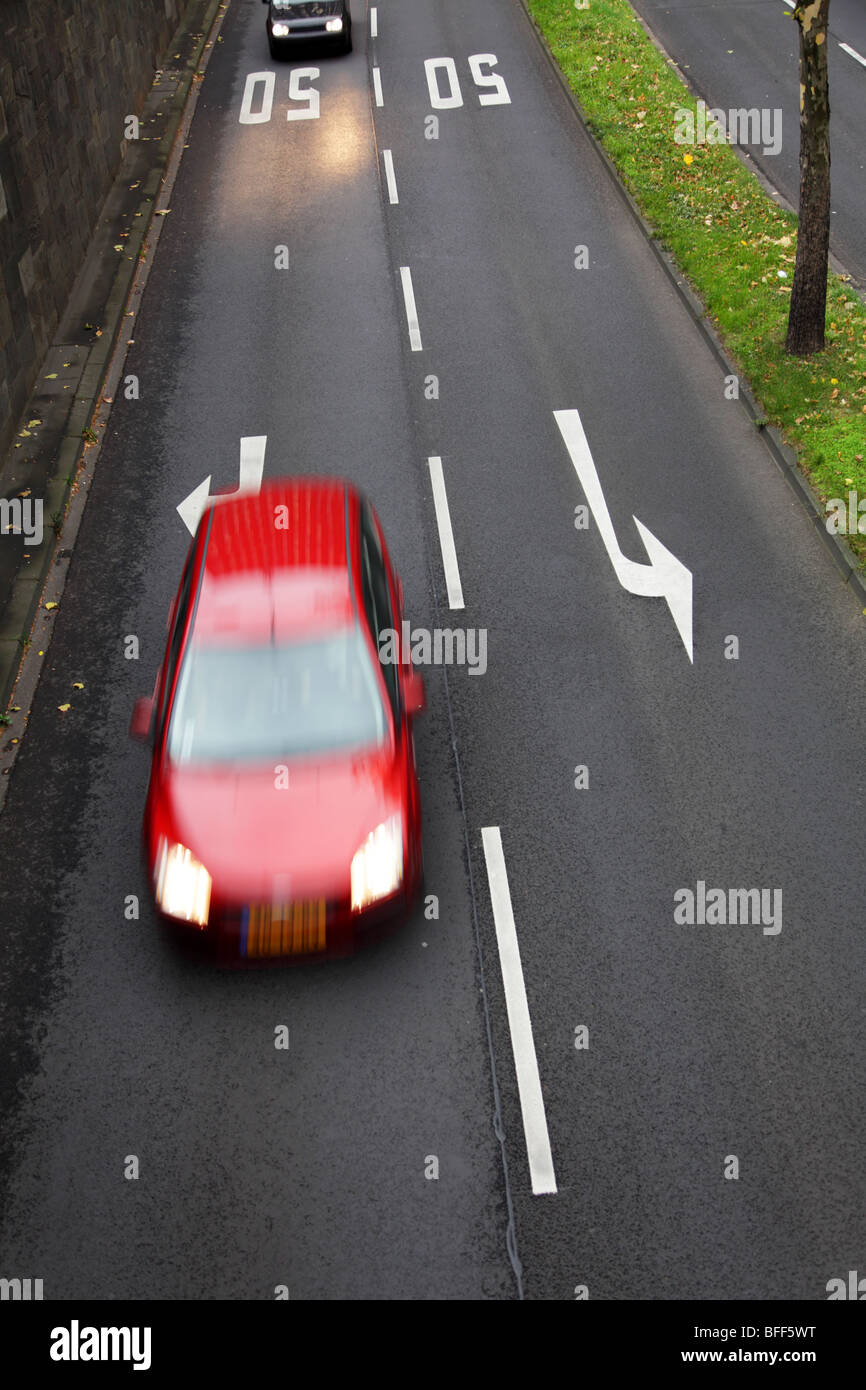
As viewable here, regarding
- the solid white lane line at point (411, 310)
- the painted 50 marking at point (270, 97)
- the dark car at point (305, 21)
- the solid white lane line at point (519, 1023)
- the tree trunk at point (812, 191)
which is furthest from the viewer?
the dark car at point (305, 21)

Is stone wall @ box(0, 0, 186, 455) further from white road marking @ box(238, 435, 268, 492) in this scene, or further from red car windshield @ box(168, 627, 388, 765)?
red car windshield @ box(168, 627, 388, 765)

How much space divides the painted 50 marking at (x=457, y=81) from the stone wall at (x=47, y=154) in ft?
19.4

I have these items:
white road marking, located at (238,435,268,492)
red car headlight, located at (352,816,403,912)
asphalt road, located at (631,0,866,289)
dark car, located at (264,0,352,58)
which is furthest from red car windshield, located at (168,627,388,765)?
dark car, located at (264,0,352,58)

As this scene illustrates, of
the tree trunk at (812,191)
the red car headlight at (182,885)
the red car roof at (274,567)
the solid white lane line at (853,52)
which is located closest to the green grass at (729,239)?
the tree trunk at (812,191)

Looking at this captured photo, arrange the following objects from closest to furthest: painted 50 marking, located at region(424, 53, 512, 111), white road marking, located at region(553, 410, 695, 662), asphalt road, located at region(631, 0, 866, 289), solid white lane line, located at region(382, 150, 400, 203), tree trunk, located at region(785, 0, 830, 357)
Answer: white road marking, located at region(553, 410, 695, 662) < tree trunk, located at region(785, 0, 830, 357) < asphalt road, located at region(631, 0, 866, 289) < solid white lane line, located at region(382, 150, 400, 203) < painted 50 marking, located at region(424, 53, 512, 111)

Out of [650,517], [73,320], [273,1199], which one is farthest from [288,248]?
[273,1199]

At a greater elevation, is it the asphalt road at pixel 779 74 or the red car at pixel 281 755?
the asphalt road at pixel 779 74

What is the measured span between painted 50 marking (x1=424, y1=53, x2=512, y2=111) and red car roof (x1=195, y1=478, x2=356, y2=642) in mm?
16289

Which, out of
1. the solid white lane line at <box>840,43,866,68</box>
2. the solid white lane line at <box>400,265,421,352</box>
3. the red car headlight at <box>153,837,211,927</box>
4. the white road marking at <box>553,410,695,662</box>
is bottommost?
the red car headlight at <box>153,837,211,927</box>

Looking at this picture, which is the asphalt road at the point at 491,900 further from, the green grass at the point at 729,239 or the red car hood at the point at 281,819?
the red car hood at the point at 281,819

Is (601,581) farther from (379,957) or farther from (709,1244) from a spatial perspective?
(709,1244)

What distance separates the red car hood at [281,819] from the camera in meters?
7.67

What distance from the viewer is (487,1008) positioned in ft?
25.6

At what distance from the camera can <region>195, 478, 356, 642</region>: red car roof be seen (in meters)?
8.53
